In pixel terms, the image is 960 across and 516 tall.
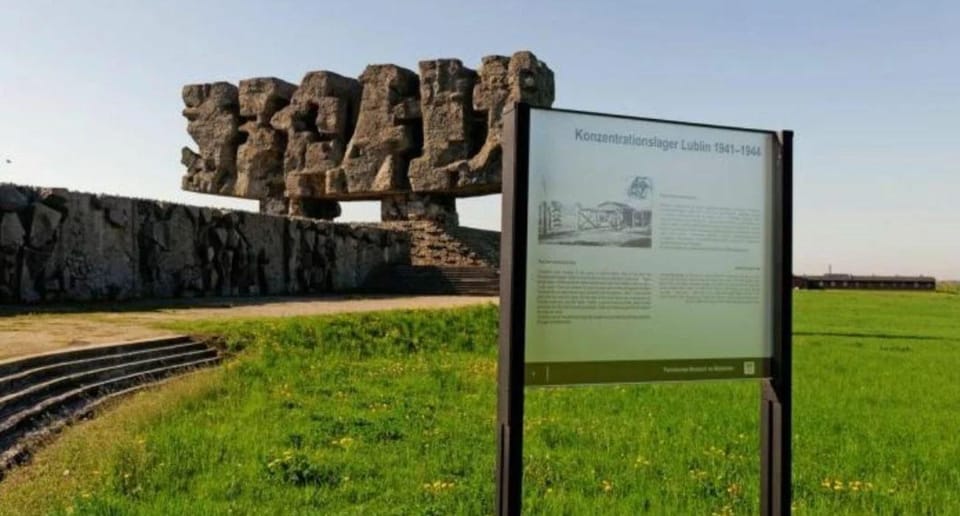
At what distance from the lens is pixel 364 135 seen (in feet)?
104

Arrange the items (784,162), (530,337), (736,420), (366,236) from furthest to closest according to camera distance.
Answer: (366,236), (736,420), (784,162), (530,337)

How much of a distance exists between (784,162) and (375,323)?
1007 centimetres

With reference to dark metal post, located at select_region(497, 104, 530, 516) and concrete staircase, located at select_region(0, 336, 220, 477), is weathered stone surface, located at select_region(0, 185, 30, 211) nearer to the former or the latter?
concrete staircase, located at select_region(0, 336, 220, 477)

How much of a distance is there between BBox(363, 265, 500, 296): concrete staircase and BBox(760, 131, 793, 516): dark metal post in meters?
22.5

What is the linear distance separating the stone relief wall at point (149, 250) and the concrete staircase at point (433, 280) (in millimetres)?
1794

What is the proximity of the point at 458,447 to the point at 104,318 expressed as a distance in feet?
28.7

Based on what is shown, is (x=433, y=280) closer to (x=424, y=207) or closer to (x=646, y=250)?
(x=424, y=207)

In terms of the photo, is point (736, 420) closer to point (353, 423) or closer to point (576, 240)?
point (353, 423)

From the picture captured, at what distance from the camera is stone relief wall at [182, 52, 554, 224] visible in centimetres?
2892

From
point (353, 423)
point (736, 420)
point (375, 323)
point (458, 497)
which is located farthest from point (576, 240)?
point (375, 323)

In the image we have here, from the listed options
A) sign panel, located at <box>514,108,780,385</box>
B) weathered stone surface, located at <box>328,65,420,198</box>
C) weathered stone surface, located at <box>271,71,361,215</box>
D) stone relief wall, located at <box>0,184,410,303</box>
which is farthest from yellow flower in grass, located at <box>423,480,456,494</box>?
weathered stone surface, located at <box>271,71,361,215</box>

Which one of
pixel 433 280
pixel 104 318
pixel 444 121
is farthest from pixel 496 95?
pixel 104 318

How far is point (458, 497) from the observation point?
4.66 m

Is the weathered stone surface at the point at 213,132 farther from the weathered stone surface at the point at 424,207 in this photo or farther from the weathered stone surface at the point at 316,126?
the weathered stone surface at the point at 424,207
